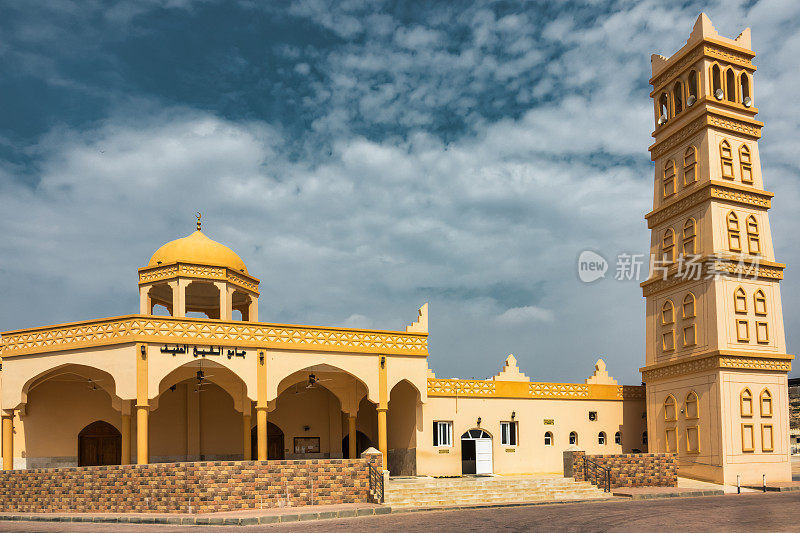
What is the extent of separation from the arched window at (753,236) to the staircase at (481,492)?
1133cm

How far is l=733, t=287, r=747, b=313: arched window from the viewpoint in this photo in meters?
28.4

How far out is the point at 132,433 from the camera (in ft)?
89.1

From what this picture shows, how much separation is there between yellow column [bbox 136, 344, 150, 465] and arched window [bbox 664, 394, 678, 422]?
61.6 feet

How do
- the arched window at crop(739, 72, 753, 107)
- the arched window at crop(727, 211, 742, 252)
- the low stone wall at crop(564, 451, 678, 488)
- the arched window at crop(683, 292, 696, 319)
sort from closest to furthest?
the low stone wall at crop(564, 451, 678, 488), the arched window at crop(727, 211, 742, 252), the arched window at crop(683, 292, 696, 319), the arched window at crop(739, 72, 753, 107)

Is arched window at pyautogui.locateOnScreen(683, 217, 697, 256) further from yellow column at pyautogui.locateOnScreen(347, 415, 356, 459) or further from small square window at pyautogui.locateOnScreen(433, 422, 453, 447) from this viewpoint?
yellow column at pyautogui.locateOnScreen(347, 415, 356, 459)

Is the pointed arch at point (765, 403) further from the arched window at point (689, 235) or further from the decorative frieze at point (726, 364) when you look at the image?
the arched window at point (689, 235)

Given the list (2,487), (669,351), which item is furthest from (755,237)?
(2,487)

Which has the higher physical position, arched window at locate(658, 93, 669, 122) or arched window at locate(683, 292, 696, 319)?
arched window at locate(658, 93, 669, 122)

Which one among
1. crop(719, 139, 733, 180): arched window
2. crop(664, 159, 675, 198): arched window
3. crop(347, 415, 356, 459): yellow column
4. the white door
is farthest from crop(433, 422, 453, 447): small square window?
crop(719, 139, 733, 180): arched window

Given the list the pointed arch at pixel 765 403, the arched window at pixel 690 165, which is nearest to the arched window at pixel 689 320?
the pointed arch at pixel 765 403

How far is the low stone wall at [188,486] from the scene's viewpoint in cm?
1984

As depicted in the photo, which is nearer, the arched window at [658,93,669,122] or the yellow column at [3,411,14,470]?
the yellow column at [3,411,14,470]

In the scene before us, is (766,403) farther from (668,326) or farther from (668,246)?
(668,246)

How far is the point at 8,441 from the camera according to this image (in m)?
24.8
